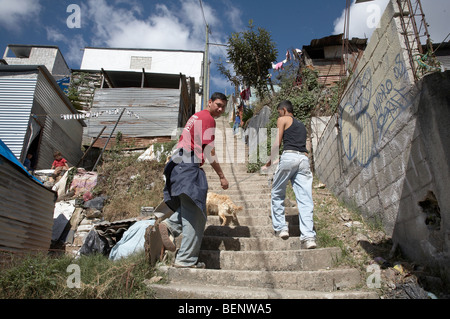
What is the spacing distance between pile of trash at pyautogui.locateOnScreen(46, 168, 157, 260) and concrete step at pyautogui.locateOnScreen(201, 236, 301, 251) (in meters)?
0.97

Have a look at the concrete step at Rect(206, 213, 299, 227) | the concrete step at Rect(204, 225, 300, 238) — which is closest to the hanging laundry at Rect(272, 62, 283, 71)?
the concrete step at Rect(206, 213, 299, 227)

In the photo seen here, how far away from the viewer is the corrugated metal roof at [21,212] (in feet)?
14.1

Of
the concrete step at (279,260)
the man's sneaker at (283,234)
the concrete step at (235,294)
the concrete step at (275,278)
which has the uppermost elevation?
the man's sneaker at (283,234)

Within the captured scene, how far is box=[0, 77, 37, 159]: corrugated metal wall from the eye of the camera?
9133mm

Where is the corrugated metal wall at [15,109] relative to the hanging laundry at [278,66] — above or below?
below

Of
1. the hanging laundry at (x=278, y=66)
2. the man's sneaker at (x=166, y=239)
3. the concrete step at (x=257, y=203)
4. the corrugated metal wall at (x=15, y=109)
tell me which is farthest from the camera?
the hanging laundry at (x=278, y=66)

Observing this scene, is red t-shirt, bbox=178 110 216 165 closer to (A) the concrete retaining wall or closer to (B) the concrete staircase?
(B) the concrete staircase

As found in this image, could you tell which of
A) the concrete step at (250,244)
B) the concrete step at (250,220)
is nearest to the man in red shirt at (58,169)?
the concrete step at (250,220)

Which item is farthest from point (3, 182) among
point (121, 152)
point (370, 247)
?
point (121, 152)

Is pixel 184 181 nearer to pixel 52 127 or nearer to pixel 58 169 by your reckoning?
pixel 58 169

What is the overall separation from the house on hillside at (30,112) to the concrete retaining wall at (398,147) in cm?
1007

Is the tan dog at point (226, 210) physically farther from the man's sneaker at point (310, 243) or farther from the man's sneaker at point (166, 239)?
the man's sneaker at point (166, 239)

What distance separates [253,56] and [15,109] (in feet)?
37.4

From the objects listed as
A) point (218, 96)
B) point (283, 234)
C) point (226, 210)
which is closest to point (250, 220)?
point (226, 210)
